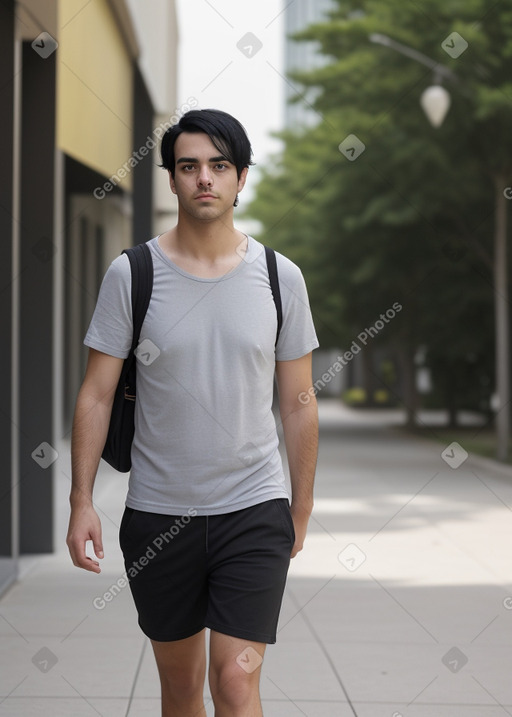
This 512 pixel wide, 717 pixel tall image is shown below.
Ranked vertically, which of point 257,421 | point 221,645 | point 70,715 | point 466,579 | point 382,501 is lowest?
point 382,501

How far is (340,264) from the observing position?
28.3 m

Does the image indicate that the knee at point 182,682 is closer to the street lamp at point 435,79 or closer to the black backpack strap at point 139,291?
the black backpack strap at point 139,291

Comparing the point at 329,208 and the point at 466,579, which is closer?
the point at 466,579

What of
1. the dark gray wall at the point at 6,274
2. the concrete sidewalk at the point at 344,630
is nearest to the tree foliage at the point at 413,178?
the concrete sidewalk at the point at 344,630

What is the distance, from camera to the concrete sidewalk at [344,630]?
539 centimetres

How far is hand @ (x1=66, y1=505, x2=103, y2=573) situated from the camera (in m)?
3.31

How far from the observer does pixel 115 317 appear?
336cm

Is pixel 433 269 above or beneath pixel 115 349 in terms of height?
beneath

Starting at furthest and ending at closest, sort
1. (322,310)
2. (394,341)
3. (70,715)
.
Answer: (322,310), (394,341), (70,715)

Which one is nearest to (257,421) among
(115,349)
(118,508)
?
(115,349)

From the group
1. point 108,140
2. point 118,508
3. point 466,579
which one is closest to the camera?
point 466,579

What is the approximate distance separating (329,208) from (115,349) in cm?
2326

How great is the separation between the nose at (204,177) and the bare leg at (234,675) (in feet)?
3.98

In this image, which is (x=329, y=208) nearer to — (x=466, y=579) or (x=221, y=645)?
(x=466, y=579)
